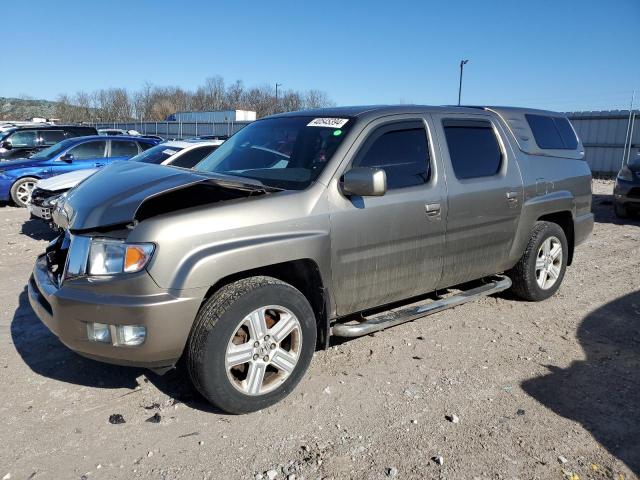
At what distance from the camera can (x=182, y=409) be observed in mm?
3295

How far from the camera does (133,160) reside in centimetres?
795

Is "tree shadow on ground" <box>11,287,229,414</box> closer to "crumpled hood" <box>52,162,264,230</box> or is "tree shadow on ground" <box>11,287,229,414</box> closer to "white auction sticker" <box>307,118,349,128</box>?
"crumpled hood" <box>52,162,264,230</box>

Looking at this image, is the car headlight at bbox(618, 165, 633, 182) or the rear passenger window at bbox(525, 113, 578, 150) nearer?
the rear passenger window at bbox(525, 113, 578, 150)

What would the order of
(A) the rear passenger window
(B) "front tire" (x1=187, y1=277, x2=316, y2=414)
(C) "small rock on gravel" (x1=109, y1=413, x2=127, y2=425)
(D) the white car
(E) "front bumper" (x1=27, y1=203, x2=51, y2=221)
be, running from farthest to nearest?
(D) the white car < (E) "front bumper" (x1=27, y1=203, x2=51, y2=221) < (A) the rear passenger window < (C) "small rock on gravel" (x1=109, y1=413, x2=127, y2=425) < (B) "front tire" (x1=187, y1=277, x2=316, y2=414)

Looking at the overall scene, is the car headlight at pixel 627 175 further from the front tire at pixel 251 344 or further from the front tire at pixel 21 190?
the front tire at pixel 21 190

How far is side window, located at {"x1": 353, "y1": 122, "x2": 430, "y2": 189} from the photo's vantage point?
12.5 feet

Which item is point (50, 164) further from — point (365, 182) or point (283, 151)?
point (365, 182)

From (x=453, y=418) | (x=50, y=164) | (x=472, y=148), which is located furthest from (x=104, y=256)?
(x=50, y=164)

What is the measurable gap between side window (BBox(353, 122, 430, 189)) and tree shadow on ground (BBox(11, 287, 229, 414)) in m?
1.95

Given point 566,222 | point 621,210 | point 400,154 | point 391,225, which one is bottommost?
point 621,210

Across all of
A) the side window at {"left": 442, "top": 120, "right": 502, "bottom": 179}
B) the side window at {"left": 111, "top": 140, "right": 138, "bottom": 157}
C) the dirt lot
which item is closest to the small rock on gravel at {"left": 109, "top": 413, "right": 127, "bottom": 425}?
the dirt lot

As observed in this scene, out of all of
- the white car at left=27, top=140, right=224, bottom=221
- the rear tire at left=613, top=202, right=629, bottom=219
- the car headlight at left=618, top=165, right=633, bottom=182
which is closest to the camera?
the white car at left=27, top=140, right=224, bottom=221

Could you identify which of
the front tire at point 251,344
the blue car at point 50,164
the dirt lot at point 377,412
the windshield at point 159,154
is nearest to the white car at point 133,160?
the windshield at point 159,154

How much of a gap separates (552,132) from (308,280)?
11.6 ft
